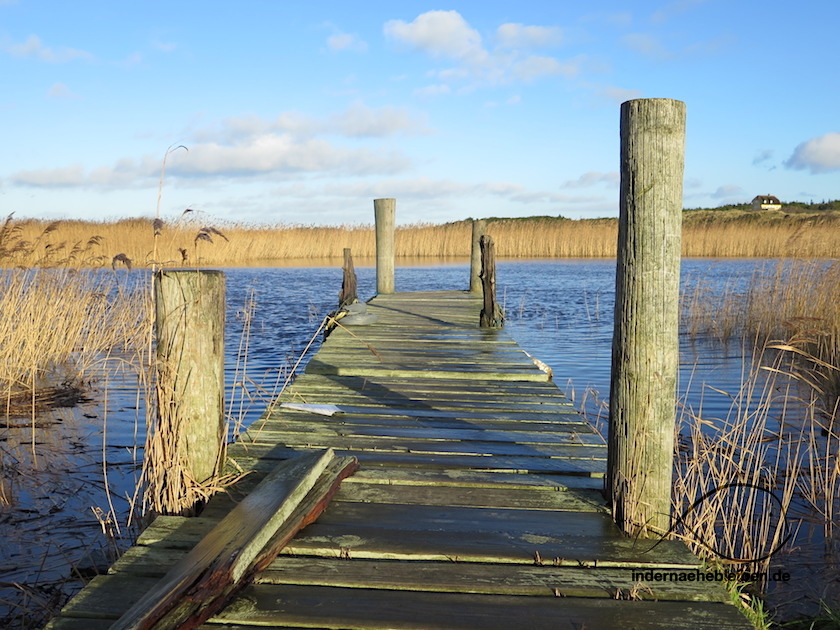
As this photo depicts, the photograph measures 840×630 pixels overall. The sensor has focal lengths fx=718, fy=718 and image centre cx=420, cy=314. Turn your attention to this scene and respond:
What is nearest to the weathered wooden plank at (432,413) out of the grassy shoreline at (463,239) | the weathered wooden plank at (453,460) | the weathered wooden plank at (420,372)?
the weathered wooden plank at (453,460)

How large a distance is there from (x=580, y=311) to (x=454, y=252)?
14.3m

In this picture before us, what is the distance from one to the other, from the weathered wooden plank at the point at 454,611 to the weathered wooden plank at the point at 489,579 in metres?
0.03

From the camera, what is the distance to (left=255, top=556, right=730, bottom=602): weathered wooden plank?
2299mm

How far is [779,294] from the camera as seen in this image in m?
10.8

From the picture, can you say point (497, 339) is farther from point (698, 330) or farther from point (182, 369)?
point (698, 330)

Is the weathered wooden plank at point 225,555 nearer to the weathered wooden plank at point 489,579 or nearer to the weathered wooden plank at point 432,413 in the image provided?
the weathered wooden plank at point 489,579

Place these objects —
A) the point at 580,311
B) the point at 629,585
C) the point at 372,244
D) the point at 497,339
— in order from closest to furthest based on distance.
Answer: the point at 629,585, the point at 497,339, the point at 580,311, the point at 372,244

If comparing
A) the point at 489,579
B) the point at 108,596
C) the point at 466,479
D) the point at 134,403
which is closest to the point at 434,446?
the point at 466,479

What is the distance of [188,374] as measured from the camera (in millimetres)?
3115

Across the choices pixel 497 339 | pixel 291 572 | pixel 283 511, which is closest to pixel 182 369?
pixel 283 511

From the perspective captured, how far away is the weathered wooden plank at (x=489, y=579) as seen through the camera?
7.54ft

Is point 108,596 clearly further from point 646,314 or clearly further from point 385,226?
point 385,226

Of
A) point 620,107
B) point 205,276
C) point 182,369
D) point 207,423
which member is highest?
point 620,107

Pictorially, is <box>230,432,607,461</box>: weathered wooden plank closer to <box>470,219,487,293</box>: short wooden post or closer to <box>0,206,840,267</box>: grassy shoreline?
<box>470,219,487,293</box>: short wooden post
